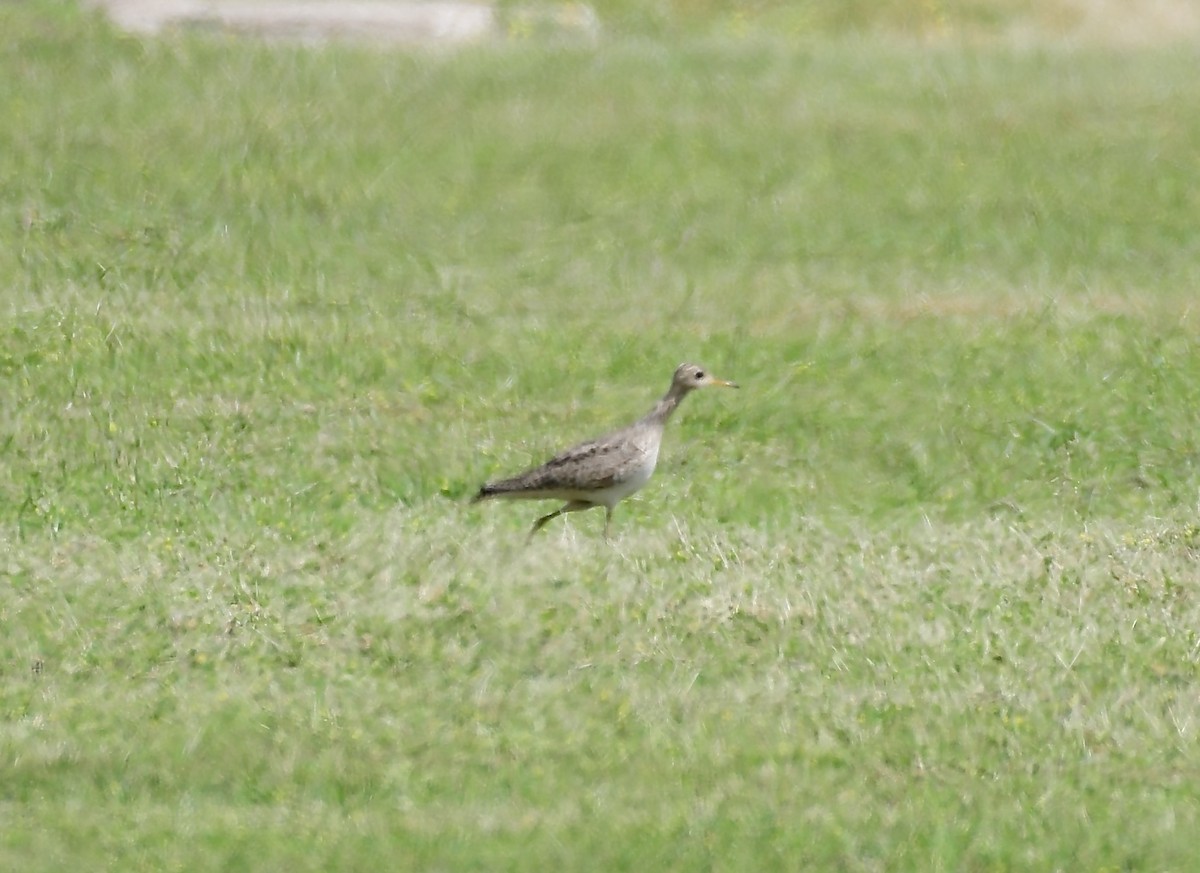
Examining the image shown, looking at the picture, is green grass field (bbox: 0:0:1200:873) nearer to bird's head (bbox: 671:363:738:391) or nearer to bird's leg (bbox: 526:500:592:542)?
bird's leg (bbox: 526:500:592:542)

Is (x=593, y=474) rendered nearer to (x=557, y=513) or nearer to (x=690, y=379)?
(x=557, y=513)

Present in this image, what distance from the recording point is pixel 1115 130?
24.4 meters

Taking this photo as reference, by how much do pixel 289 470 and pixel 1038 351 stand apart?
20.9 ft

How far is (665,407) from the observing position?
14.4 metres

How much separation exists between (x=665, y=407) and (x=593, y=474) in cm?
95

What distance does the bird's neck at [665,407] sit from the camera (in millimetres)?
14211

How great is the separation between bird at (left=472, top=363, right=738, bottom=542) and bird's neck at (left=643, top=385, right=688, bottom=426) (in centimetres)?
12

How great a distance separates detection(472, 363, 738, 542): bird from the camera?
13.6 metres

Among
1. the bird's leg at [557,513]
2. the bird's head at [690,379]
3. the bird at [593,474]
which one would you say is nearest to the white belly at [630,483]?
the bird at [593,474]

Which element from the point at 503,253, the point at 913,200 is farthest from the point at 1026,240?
the point at 503,253

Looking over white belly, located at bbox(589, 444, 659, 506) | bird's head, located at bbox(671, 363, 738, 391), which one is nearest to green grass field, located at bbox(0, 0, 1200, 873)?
white belly, located at bbox(589, 444, 659, 506)

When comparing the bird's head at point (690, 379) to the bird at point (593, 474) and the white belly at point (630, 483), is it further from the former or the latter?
the white belly at point (630, 483)

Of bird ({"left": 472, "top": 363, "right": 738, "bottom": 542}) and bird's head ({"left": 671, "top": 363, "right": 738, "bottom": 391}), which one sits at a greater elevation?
bird's head ({"left": 671, "top": 363, "right": 738, "bottom": 391})

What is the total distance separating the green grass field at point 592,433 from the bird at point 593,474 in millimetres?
329
